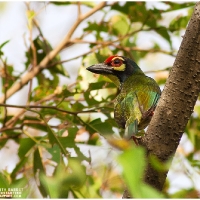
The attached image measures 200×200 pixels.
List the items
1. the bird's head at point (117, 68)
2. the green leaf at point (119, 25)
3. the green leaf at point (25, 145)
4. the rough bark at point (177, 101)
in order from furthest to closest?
the green leaf at point (119, 25), the bird's head at point (117, 68), the green leaf at point (25, 145), the rough bark at point (177, 101)

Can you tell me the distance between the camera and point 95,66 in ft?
12.6

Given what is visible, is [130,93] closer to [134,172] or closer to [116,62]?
[116,62]

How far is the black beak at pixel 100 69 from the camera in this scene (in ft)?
12.5

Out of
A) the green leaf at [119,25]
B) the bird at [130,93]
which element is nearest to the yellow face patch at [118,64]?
the bird at [130,93]

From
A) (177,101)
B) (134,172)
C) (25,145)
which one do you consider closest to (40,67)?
(25,145)

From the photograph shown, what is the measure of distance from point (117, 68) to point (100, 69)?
241 millimetres

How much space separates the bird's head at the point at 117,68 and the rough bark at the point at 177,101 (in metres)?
1.91

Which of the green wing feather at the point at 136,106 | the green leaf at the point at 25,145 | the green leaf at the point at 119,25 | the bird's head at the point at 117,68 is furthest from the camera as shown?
the green leaf at the point at 119,25

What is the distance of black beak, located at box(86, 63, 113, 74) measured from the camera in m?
3.80

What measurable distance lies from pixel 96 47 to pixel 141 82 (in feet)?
1.68

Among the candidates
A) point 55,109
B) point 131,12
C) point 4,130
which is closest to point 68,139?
point 55,109

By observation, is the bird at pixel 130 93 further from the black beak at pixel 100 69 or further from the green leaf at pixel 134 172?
the green leaf at pixel 134 172

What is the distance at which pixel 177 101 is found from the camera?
196cm

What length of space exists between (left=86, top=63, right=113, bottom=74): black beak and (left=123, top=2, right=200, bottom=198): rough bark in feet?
5.95
